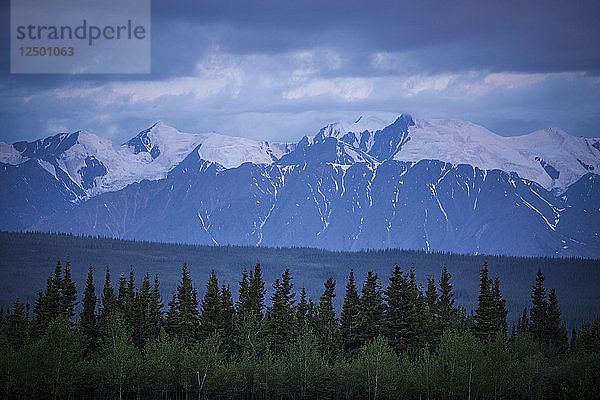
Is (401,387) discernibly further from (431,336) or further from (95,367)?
(95,367)

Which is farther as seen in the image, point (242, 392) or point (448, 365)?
point (242, 392)

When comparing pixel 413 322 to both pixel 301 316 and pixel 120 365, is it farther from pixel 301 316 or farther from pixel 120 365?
pixel 120 365

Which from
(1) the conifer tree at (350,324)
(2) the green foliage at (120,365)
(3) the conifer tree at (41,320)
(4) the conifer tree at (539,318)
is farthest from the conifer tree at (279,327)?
(4) the conifer tree at (539,318)

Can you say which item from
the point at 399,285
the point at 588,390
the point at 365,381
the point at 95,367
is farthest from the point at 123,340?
the point at 588,390

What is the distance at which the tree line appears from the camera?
391 feet

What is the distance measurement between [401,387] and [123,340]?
3500cm

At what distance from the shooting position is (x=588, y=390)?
116 m

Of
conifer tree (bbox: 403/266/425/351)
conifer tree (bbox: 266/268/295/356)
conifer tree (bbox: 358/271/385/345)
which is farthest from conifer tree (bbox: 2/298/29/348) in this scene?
conifer tree (bbox: 403/266/425/351)

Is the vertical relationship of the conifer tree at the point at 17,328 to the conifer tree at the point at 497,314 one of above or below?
below

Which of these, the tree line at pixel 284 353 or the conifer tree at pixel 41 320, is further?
the conifer tree at pixel 41 320

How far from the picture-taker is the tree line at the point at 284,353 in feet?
391

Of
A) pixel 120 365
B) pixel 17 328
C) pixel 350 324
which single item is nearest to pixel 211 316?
pixel 350 324

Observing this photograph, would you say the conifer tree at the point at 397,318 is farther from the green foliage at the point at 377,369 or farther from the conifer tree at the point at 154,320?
the conifer tree at the point at 154,320

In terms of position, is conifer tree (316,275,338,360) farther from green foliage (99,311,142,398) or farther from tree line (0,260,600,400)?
green foliage (99,311,142,398)
